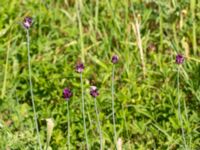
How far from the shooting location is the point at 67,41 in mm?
3412

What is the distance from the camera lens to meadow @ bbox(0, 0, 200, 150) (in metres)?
2.67

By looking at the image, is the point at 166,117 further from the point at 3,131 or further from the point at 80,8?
the point at 80,8

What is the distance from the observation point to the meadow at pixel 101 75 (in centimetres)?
267

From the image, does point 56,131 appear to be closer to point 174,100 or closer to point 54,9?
point 174,100

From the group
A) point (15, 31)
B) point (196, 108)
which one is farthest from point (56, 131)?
point (15, 31)

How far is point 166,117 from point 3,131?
2.57 feet

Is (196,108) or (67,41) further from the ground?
(67,41)

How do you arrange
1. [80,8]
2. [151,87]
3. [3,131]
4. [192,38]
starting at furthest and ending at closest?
[80,8] < [192,38] < [151,87] < [3,131]

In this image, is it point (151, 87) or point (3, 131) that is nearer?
point (3, 131)

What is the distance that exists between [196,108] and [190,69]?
0.26m

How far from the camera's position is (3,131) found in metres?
2.69

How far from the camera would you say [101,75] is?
3098 mm

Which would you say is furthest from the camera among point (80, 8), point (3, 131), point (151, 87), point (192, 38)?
point (80, 8)

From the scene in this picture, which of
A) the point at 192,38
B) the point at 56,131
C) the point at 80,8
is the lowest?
the point at 56,131
